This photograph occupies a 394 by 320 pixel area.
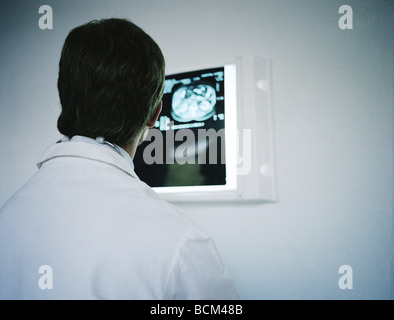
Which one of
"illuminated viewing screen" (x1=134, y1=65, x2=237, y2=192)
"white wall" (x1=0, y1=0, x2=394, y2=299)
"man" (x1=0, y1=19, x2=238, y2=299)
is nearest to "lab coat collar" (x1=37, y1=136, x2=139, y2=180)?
"man" (x1=0, y1=19, x2=238, y2=299)

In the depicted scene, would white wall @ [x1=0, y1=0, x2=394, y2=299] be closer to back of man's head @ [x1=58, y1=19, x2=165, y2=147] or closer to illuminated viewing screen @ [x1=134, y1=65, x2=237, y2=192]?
illuminated viewing screen @ [x1=134, y1=65, x2=237, y2=192]

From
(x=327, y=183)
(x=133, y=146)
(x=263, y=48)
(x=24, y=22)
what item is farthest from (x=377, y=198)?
(x=24, y=22)

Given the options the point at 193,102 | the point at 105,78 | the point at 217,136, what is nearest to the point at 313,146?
the point at 217,136

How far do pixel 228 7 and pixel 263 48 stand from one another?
0.25 m

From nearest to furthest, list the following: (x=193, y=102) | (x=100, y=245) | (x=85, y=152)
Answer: (x=100, y=245)
(x=85, y=152)
(x=193, y=102)

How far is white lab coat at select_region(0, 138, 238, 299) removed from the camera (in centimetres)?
54

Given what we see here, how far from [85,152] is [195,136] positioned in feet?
2.10

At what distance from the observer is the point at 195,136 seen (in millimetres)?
1262

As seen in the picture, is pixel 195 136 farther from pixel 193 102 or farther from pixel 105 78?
pixel 105 78

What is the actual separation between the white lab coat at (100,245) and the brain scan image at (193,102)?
68cm

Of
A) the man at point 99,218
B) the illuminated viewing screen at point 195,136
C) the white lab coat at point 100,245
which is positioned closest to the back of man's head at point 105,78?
the man at point 99,218

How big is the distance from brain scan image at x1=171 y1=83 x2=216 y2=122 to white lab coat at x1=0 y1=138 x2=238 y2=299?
26.6 inches
